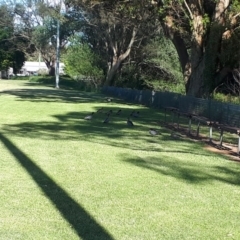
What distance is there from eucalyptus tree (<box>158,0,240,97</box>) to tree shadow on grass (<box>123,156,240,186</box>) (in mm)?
17771

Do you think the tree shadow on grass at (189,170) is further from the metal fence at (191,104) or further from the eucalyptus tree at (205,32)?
the eucalyptus tree at (205,32)

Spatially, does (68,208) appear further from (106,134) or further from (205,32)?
(205,32)

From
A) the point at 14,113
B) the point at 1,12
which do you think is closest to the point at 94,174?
the point at 14,113

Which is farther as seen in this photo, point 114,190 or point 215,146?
point 215,146

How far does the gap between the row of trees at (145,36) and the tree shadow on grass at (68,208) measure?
19.7 m

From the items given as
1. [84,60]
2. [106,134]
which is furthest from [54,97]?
[106,134]

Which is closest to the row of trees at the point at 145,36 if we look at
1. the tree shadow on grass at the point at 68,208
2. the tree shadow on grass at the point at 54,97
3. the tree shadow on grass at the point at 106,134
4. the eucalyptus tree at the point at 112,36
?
the eucalyptus tree at the point at 112,36

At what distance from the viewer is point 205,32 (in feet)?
100.0

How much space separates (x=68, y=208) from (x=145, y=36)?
48.4 meters

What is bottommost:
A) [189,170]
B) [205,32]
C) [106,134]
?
[106,134]

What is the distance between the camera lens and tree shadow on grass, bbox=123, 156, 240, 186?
10.4 metres

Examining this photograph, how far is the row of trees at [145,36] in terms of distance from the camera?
1185 inches

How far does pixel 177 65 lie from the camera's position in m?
54.6

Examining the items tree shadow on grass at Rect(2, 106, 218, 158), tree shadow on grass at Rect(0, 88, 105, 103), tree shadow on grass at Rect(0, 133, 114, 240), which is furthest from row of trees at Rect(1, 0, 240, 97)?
tree shadow on grass at Rect(0, 133, 114, 240)
